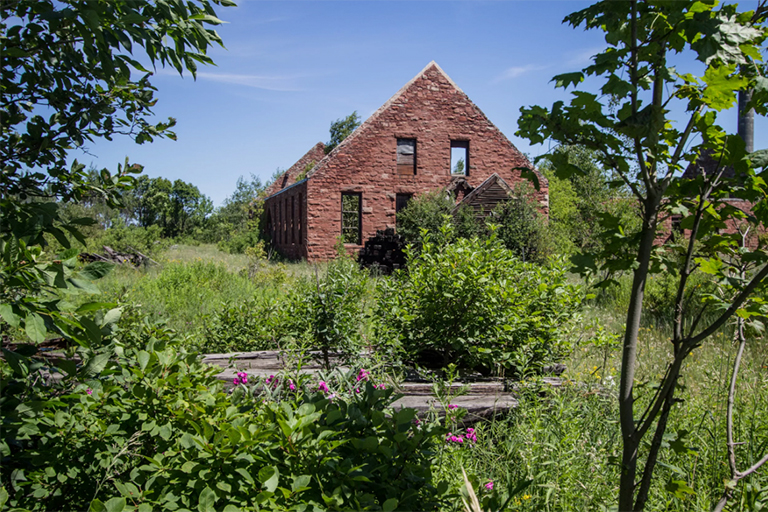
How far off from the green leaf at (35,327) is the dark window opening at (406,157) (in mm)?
18402

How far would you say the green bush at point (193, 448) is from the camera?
161 cm

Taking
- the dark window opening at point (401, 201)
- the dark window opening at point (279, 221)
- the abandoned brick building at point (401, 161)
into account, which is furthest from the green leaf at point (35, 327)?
the dark window opening at point (279, 221)

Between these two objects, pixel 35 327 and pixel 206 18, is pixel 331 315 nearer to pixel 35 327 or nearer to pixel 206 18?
pixel 206 18

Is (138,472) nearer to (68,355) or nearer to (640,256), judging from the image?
(68,355)

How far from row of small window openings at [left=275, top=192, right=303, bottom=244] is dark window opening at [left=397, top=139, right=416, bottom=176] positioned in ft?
15.4

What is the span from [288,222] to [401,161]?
7.68 metres

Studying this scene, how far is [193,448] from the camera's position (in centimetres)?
172

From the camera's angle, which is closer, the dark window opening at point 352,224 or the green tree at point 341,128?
the dark window opening at point 352,224

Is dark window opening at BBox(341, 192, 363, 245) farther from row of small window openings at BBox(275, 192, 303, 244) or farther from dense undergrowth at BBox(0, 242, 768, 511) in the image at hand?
dense undergrowth at BBox(0, 242, 768, 511)

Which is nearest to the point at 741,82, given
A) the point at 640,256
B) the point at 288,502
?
the point at 640,256

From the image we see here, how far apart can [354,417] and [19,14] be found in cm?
245

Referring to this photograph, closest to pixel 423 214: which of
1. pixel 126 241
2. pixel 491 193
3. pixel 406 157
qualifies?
pixel 491 193

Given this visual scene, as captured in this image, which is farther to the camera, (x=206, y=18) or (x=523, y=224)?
(x=523, y=224)

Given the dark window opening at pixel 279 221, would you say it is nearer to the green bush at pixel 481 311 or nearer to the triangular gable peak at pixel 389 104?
the triangular gable peak at pixel 389 104
